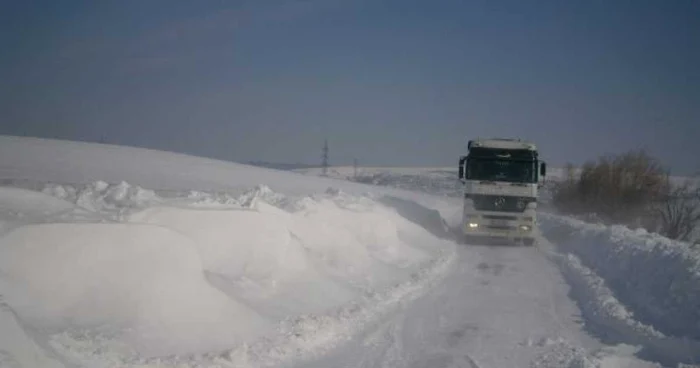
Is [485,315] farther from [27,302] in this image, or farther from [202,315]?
[27,302]

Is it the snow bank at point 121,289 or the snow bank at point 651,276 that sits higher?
the snow bank at point 121,289

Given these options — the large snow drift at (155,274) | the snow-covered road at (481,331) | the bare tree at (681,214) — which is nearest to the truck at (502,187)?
the snow-covered road at (481,331)

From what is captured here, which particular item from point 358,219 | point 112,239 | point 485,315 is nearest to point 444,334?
point 485,315

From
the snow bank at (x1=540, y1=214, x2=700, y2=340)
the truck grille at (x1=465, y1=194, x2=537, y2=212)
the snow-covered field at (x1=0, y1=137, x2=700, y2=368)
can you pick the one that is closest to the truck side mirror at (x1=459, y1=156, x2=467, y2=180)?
the truck grille at (x1=465, y1=194, x2=537, y2=212)

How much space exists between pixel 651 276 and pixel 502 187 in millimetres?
10174

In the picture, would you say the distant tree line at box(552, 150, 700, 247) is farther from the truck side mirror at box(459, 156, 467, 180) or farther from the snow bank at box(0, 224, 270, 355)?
the snow bank at box(0, 224, 270, 355)

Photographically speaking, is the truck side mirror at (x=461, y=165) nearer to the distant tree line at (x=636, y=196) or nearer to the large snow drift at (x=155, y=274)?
the large snow drift at (x=155, y=274)

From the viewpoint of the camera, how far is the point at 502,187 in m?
23.1

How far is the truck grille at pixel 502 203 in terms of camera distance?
23.1 m

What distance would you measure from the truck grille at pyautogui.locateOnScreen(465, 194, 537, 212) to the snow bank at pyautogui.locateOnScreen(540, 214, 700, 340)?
2682mm

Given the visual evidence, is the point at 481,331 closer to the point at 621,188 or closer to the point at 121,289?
the point at 121,289

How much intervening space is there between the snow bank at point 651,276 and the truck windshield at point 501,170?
138 inches

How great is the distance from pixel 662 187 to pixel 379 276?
31287mm

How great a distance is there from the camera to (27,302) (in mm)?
7070
